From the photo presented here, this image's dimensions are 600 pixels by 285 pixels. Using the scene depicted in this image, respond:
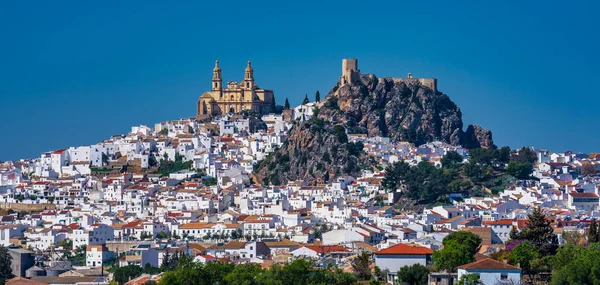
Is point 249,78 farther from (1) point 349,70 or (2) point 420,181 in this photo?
(2) point 420,181

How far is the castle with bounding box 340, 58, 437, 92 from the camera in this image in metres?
110

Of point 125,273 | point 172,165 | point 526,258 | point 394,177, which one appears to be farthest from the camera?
point 172,165

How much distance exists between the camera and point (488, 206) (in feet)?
262

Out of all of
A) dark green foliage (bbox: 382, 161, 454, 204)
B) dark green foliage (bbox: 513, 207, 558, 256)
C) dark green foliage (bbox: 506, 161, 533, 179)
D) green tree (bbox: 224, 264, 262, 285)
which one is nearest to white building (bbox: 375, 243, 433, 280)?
dark green foliage (bbox: 513, 207, 558, 256)

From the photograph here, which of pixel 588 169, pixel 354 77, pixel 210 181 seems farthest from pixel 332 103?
pixel 588 169

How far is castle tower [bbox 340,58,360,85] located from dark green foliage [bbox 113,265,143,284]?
172ft

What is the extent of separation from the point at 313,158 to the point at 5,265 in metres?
36.9

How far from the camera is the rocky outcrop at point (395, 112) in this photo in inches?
4176

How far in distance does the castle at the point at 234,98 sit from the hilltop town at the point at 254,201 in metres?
0.11

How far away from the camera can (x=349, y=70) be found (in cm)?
10994

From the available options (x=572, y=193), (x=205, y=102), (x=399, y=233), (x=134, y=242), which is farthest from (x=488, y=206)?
(x=205, y=102)

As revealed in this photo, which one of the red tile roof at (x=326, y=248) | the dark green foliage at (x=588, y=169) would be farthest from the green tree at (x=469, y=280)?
the dark green foliage at (x=588, y=169)

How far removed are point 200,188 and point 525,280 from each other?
47.1m

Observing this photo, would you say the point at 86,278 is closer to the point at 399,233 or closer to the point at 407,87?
the point at 399,233
